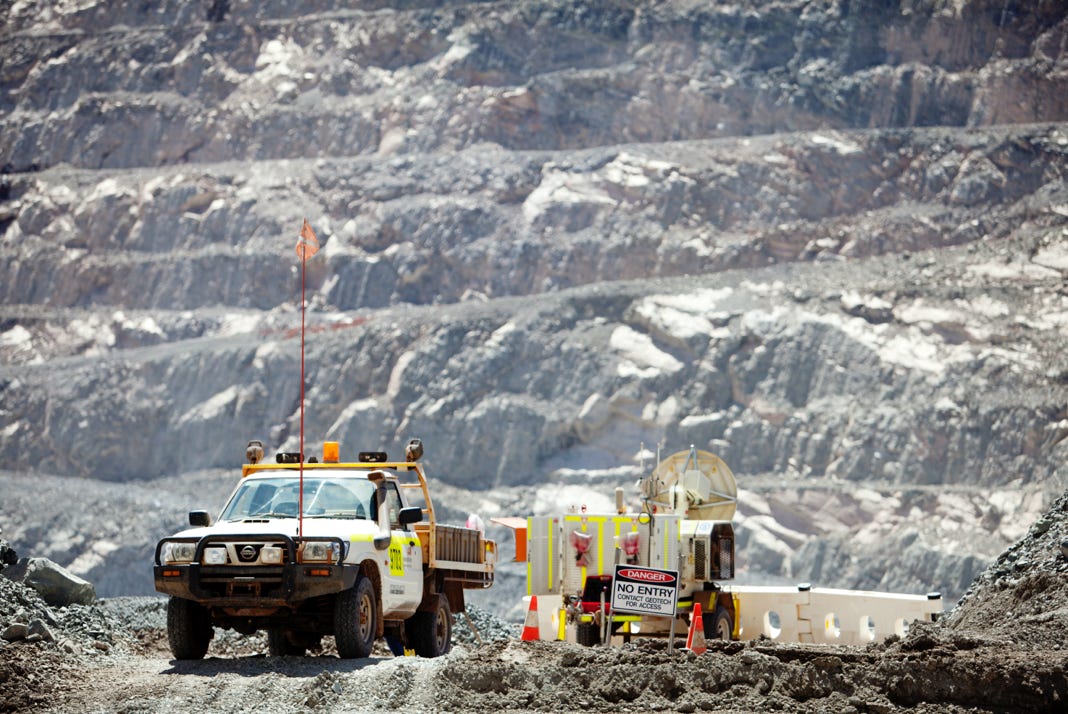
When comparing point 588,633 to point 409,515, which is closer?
point 409,515

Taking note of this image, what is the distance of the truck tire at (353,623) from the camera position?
13.0 metres

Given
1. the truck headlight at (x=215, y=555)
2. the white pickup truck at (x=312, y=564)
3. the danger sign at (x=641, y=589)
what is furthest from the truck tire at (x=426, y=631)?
the truck headlight at (x=215, y=555)

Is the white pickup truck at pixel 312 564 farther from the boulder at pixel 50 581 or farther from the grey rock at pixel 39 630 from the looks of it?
the boulder at pixel 50 581

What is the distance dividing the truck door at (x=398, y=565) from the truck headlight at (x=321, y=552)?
37.1 inches

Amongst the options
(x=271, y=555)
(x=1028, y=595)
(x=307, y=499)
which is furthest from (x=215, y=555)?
(x=1028, y=595)

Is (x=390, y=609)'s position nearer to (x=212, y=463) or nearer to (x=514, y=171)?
(x=212, y=463)

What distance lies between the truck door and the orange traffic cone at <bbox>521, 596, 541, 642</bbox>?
2.13 metres

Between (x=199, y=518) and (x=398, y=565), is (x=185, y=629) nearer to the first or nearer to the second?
(x=199, y=518)

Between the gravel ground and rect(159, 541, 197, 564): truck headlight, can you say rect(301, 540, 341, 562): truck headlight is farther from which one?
rect(159, 541, 197, 564): truck headlight

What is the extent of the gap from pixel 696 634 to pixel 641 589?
6.74 feet

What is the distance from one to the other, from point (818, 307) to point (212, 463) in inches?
835

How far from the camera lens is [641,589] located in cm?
1361

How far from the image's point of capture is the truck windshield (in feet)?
46.1

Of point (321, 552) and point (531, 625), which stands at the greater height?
point (321, 552)
